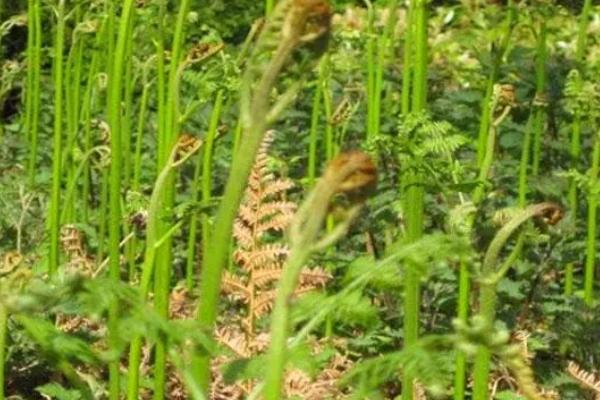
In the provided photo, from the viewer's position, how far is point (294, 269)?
1.30 meters

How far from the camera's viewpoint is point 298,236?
131 centimetres

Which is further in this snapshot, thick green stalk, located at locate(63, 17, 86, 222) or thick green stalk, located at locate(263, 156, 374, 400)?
thick green stalk, located at locate(63, 17, 86, 222)

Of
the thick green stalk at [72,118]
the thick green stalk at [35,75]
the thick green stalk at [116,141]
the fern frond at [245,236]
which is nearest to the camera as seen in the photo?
the thick green stalk at [116,141]

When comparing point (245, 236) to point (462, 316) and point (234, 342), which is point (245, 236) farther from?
point (462, 316)

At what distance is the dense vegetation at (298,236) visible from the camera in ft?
4.68

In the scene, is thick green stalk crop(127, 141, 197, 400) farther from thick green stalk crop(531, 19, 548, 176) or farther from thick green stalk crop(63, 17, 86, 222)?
thick green stalk crop(531, 19, 548, 176)

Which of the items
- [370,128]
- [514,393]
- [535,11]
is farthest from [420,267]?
[535,11]

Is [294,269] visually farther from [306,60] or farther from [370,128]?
[370,128]

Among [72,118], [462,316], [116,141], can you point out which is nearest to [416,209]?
[462,316]

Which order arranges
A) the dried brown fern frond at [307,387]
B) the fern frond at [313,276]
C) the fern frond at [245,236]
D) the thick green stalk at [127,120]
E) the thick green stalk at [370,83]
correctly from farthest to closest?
the thick green stalk at [127,120], the thick green stalk at [370,83], the fern frond at [245,236], the fern frond at [313,276], the dried brown fern frond at [307,387]

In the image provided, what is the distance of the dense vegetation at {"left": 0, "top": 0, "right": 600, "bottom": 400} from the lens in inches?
56.2

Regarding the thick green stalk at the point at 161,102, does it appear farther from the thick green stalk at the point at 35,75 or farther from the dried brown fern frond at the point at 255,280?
the thick green stalk at the point at 35,75

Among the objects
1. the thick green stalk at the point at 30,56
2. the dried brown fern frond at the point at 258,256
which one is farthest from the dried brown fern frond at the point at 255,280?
the thick green stalk at the point at 30,56

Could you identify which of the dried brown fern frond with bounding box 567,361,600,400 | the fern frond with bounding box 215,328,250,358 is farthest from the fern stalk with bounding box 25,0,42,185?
the dried brown fern frond with bounding box 567,361,600,400
